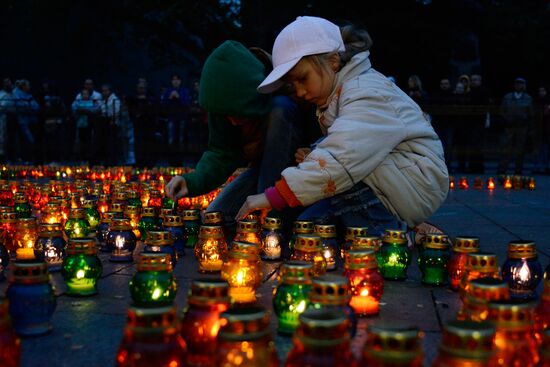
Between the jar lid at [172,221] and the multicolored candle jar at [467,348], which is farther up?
the jar lid at [172,221]

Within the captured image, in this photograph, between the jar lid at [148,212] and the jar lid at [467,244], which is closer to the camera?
the jar lid at [467,244]

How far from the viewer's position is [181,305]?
10.8 ft

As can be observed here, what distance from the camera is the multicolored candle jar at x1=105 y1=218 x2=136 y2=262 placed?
4.28 metres

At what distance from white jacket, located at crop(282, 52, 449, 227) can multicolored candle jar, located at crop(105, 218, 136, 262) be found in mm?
1036

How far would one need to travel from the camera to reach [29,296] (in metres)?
2.65

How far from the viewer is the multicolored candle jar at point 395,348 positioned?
1805 mm

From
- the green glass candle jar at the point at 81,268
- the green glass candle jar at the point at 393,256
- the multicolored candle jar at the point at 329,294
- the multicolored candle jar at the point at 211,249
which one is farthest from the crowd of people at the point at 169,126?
the multicolored candle jar at the point at 329,294

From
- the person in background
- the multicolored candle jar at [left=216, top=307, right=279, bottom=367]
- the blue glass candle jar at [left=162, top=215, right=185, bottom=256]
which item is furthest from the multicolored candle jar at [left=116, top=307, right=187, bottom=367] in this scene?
the person in background

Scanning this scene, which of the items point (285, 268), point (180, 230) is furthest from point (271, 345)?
point (180, 230)

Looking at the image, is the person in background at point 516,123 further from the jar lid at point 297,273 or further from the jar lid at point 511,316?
the jar lid at point 511,316

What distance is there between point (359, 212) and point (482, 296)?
7.37ft

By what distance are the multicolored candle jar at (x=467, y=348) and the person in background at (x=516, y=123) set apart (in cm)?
1359

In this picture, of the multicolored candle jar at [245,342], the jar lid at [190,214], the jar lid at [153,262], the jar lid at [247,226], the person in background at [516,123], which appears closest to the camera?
the multicolored candle jar at [245,342]

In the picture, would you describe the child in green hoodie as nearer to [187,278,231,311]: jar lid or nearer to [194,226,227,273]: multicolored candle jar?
[194,226,227,273]: multicolored candle jar
